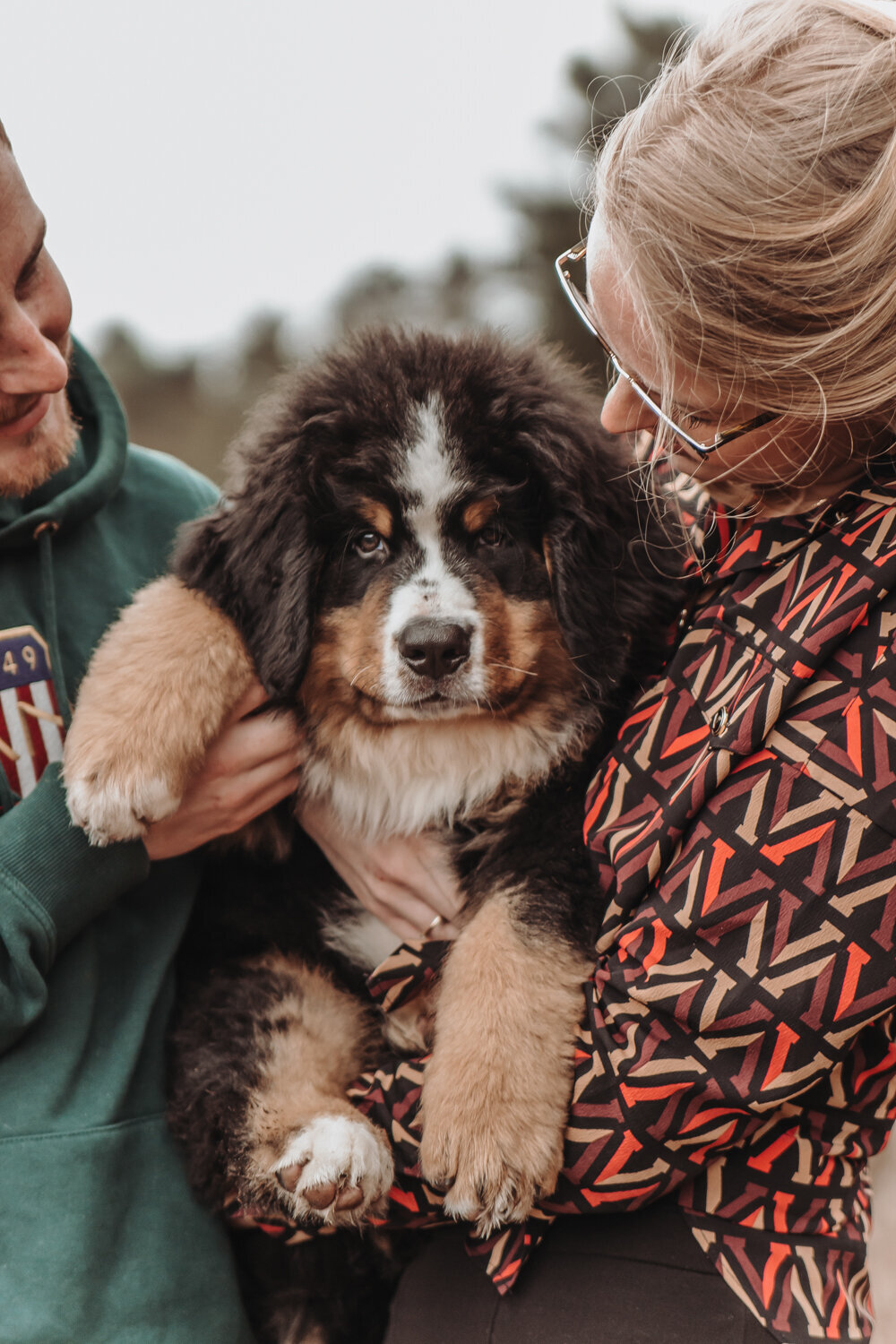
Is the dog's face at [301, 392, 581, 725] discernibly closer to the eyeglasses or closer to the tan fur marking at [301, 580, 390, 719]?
the tan fur marking at [301, 580, 390, 719]

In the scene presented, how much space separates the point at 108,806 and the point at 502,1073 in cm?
73

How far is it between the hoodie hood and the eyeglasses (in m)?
0.93

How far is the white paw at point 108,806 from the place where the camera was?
1.78 meters

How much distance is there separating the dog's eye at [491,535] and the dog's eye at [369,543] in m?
0.16

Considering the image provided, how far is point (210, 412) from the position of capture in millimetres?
9453

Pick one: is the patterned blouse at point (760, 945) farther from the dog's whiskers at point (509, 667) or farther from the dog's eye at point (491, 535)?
the dog's eye at point (491, 535)

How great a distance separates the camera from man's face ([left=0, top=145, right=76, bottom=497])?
1820 millimetres

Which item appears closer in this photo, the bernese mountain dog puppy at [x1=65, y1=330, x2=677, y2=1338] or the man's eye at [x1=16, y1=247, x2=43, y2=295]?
the bernese mountain dog puppy at [x1=65, y1=330, x2=677, y2=1338]

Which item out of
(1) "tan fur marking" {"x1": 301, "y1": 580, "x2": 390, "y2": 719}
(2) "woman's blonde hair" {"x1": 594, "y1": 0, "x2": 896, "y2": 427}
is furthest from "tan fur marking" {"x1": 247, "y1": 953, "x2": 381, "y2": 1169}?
(2) "woman's blonde hair" {"x1": 594, "y1": 0, "x2": 896, "y2": 427}

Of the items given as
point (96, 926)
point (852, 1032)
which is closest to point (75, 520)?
point (96, 926)

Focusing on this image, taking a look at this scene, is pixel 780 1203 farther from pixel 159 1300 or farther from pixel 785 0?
pixel 785 0

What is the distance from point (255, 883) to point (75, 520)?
0.77 meters

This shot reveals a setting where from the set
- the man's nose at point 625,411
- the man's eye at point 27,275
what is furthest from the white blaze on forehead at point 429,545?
the man's eye at point 27,275

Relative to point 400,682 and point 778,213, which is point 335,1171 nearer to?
point 400,682
